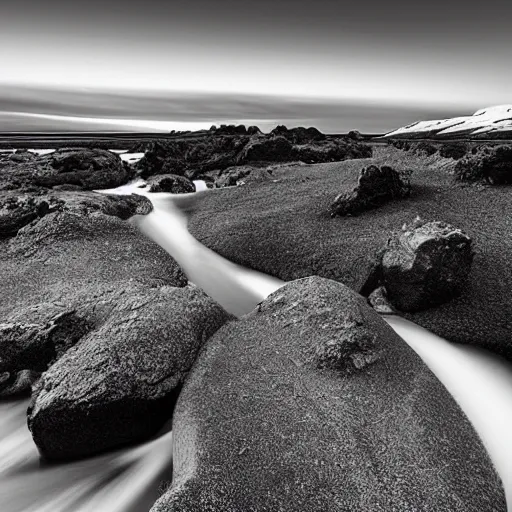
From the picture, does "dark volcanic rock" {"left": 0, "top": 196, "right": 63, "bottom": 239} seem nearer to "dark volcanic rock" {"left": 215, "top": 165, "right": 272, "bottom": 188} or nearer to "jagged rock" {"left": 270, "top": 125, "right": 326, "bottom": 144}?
"dark volcanic rock" {"left": 215, "top": 165, "right": 272, "bottom": 188}

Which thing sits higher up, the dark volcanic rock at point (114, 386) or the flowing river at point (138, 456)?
the dark volcanic rock at point (114, 386)

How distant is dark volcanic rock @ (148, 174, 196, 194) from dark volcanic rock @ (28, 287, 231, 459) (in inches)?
704

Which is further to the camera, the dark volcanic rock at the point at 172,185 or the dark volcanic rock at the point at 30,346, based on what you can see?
the dark volcanic rock at the point at 172,185

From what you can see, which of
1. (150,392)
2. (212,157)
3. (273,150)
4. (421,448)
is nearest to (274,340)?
(150,392)

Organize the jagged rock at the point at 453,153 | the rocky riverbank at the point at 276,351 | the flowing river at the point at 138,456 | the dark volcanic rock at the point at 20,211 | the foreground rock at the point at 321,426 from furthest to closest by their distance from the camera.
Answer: the jagged rock at the point at 453,153 < the dark volcanic rock at the point at 20,211 < the flowing river at the point at 138,456 < the rocky riverbank at the point at 276,351 < the foreground rock at the point at 321,426

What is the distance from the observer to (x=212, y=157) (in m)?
35.7

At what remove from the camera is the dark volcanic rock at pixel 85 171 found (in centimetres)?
2541

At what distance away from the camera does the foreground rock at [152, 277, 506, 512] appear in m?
5.60

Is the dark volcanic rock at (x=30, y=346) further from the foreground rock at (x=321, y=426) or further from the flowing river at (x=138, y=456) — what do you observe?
the foreground rock at (x=321, y=426)

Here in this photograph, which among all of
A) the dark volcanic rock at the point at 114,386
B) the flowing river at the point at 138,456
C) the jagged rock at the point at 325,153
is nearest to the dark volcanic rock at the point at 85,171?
the jagged rock at the point at 325,153

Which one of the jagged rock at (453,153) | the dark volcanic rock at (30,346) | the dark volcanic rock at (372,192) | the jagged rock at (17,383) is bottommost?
the jagged rock at (17,383)

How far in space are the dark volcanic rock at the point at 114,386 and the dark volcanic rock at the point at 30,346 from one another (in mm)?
957

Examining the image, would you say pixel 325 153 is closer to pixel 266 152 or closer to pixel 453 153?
pixel 266 152

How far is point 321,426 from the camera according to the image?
6500mm
